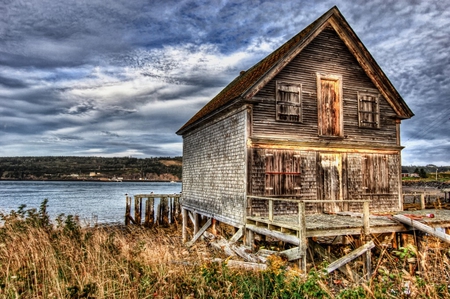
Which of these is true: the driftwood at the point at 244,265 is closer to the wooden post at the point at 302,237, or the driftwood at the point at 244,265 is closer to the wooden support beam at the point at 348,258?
the wooden post at the point at 302,237

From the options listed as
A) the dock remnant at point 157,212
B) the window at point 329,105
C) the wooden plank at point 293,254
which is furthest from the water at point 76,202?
the window at point 329,105

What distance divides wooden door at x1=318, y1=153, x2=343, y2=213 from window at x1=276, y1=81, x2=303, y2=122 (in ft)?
6.85

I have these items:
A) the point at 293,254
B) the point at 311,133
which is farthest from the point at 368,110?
the point at 293,254

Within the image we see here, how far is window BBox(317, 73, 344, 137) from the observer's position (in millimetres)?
14119

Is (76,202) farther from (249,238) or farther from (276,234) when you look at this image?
(276,234)

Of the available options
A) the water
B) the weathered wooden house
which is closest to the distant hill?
the water

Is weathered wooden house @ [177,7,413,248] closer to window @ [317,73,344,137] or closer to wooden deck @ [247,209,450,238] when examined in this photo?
window @ [317,73,344,137]

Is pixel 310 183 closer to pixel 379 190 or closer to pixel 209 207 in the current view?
pixel 379 190

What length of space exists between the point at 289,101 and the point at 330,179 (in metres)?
3.74

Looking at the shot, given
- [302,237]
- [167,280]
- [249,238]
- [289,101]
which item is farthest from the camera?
[289,101]

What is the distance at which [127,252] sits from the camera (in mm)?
6949

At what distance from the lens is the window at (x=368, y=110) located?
49.0 feet

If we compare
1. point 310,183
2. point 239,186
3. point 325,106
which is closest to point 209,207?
point 239,186

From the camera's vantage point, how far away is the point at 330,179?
1401 centimetres
